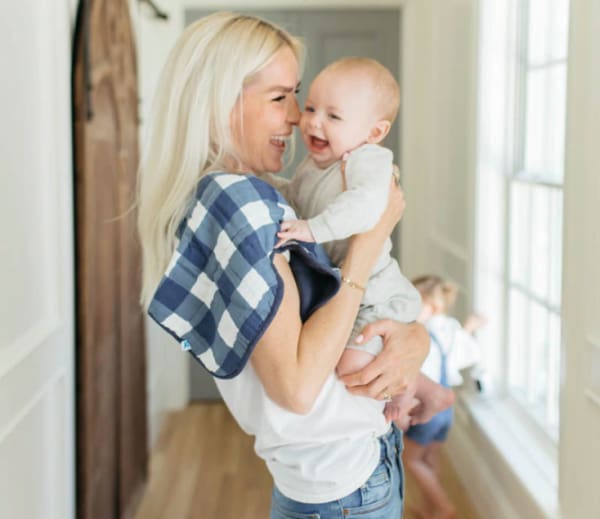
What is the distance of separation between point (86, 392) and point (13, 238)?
0.76 metres

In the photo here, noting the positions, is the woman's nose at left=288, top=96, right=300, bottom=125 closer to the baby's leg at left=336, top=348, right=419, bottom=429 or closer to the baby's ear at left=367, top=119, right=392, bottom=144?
the baby's ear at left=367, top=119, right=392, bottom=144

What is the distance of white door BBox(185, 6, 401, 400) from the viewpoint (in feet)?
17.2

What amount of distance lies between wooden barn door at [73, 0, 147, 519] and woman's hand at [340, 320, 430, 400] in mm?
1146

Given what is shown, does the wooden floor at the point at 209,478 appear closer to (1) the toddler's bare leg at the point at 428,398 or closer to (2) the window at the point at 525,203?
(2) the window at the point at 525,203

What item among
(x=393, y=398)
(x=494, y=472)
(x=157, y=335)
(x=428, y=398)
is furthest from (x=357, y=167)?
(x=157, y=335)

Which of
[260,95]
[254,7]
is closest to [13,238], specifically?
[260,95]

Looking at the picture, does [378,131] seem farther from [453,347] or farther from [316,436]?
[453,347]

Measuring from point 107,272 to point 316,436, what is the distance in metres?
1.62

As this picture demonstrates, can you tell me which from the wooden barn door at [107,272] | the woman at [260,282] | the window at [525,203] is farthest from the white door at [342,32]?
the woman at [260,282]

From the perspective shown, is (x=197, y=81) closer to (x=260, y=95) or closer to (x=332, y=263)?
(x=260, y=95)

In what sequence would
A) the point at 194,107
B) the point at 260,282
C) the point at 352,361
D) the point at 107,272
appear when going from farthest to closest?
the point at 107,272, the point at 352,361, the point at 194,107, the point at 260,282

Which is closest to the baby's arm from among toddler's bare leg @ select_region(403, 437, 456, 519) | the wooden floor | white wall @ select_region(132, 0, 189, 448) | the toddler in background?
the toddler in background

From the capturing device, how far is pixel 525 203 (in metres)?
3.44

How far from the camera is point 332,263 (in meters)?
1.76
